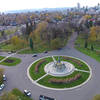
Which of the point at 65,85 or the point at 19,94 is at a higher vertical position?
the point at 19,94

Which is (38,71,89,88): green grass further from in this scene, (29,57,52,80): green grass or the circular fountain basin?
(29,57,52,80): green grass

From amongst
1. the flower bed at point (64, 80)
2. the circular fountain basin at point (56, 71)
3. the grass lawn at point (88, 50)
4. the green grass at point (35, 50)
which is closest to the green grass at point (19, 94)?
the flower bed at point (64, 80)

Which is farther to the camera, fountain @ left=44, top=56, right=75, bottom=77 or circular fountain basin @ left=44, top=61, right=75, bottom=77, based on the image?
fountain @ left=44, top=56, right=75, bottom=77

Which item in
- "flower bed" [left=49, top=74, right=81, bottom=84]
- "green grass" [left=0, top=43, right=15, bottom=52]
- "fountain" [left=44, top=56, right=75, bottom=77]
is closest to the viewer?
"flower bed" [left=49, top=74, right=81, bottom=84]

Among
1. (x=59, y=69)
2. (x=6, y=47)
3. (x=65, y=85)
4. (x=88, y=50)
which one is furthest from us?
(x=6, y=47)

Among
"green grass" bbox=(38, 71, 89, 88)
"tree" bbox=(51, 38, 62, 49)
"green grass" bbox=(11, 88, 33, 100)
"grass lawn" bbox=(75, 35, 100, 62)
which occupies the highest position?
"tree" bbox=(51, 38, 62, 49)

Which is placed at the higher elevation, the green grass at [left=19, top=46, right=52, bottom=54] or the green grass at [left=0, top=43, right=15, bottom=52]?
the green grass at [left=0, top=43, right=15, bottom=52]

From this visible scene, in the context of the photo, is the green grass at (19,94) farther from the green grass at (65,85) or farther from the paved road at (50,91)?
the green grass at (65,85)

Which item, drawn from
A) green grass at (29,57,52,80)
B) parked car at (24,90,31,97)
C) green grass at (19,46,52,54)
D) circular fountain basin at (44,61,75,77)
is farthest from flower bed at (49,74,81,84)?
green grass at (19,46,52,54)

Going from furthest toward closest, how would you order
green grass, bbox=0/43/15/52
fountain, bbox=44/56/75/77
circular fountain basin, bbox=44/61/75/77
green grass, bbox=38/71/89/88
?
green grass, bbox=0/43/15/52, fountain, bbox=44/56/75/77, circular fountain basin, bbox=44/61/75/77, green grass, bbox=38/71/89/88

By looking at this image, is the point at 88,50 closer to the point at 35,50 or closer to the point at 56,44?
the point at 56,44

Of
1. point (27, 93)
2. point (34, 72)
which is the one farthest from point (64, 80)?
point (27, 93)
